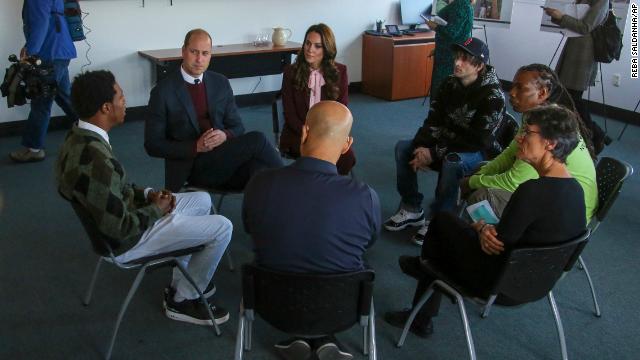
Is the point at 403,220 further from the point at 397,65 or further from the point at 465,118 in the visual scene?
the point at 397,65

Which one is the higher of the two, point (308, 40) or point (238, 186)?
point (308, 40)

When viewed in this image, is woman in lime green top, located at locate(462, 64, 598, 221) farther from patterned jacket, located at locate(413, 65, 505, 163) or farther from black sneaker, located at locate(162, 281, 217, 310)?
black sneaker, located at locate(162, 281, 217, 310)

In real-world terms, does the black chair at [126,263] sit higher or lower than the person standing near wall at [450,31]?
lower

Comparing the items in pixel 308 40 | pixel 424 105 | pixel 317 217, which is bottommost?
pixel 424 105

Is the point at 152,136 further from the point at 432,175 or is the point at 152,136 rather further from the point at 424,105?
the point at 424,105

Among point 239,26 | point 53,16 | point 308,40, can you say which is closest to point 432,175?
point 308,40

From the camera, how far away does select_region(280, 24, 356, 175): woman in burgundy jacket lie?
11.0 feet

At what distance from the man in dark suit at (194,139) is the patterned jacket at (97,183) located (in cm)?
76

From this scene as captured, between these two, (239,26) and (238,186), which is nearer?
(238,186)

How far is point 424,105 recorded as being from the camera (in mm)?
6484

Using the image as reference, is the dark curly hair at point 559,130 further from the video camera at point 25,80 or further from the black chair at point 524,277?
the video camera at point 25,80

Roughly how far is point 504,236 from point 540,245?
4.7 inches

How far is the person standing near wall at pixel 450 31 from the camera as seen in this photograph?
15.2ft

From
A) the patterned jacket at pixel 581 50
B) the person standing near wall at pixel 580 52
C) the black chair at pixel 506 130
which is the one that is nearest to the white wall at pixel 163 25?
the person standing near wall at pixel 580 52
